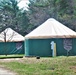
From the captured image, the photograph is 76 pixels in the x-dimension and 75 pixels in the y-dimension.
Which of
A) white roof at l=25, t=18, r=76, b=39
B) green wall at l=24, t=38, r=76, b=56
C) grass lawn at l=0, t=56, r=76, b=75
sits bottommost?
grass lawn at l=0, t=56, r=76, b=75

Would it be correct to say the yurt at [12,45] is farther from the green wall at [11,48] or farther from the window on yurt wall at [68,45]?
the window on yurt wall at [68,45]

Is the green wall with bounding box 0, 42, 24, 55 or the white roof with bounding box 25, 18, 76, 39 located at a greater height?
the white roof with bounding box 25, 18, 76, 39

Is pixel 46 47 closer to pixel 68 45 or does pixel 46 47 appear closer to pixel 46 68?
pixel 68 45

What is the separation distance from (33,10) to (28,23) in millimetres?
2412

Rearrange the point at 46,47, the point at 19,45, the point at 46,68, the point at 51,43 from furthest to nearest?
→ the point at 19,45 → the point at 46,47 → the point at 51,43 → the point at 46,68

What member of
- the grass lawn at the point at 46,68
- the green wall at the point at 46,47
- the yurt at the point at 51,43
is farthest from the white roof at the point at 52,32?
the grass lawn at the point at 46,68

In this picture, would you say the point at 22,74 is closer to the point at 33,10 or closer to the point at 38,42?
the point at 38,42

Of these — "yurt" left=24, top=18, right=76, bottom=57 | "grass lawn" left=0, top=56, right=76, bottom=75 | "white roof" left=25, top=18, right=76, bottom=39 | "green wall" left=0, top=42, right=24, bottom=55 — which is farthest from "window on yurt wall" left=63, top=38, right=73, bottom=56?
"green wall" left=0, top=42, right=24, bottom=55

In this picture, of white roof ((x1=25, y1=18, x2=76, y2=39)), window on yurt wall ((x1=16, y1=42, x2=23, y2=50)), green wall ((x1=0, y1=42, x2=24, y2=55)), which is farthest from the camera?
window on yurt wall ((x1=16, y1=42, x2=23, y2=50))

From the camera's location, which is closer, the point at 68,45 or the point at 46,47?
the point at 68,45

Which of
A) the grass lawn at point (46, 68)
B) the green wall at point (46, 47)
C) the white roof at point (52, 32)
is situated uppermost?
the white roof at point (52, 32)

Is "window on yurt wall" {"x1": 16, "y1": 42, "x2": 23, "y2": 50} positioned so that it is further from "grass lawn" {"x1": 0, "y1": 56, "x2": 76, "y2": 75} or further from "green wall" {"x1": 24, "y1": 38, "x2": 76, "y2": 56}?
"grass lawn" {"x1": 0, "y1": 56, "x2": 76, "y2": 75}

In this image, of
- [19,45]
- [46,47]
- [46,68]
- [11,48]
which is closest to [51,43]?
[46,47]

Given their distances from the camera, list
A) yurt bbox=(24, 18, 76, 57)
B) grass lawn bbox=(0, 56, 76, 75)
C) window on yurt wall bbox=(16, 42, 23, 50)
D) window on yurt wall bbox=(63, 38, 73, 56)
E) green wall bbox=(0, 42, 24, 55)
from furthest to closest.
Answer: window on yurt wall bbox=(16, 42, 23, 50) → green wall bbox=(0, 42, 24, 55) → yurt bbox=(24, 18, 76, 57) → window on yurt wall bbox=(63, 38, 73, 56) → grass lawn bbox=(0, 56, 76, 75)
